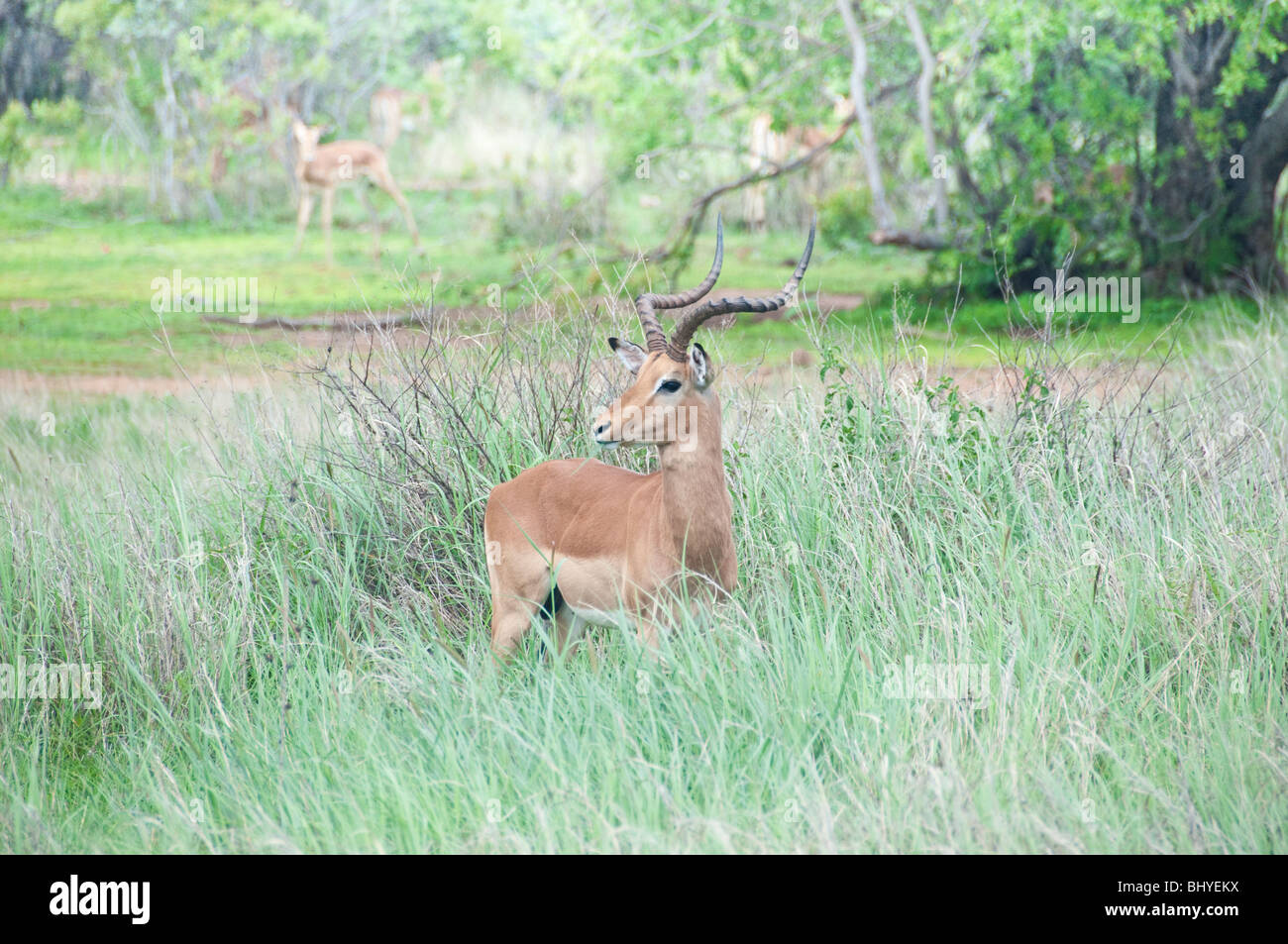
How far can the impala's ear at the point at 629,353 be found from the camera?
191 inches

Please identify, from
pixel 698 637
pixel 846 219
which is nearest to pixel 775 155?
pixel 846 219

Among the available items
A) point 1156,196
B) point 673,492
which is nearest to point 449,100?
point 1156,196

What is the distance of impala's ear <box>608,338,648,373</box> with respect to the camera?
4852mm

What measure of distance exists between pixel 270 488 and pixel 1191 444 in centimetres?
444

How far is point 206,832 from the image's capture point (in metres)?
4.07

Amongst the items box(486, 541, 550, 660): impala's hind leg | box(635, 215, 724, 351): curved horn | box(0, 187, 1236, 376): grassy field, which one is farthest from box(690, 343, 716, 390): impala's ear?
box(0, 187, 1236, 376): grassy field

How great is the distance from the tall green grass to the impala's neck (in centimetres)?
28

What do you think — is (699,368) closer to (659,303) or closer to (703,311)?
(703,311)

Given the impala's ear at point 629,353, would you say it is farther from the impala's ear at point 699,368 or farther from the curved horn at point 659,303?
the impala's ear at point 699,368

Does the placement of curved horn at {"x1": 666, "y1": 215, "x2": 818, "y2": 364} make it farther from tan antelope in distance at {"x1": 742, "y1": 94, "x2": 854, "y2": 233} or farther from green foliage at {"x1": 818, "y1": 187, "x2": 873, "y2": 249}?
tan antelope in distance at {"x1": 742, "y1": 94, "x2": 854, "y2": 233}

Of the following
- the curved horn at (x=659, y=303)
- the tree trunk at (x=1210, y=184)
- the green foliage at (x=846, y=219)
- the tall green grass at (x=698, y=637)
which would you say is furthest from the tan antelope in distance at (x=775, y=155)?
the curved horn at (x=659, y=303)

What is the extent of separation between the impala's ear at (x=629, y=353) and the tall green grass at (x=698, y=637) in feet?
3.29

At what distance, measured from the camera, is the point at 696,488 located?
4645mm
